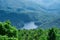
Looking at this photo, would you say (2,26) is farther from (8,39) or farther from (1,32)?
(8,39)

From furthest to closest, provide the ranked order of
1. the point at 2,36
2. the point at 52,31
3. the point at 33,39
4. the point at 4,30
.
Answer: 1. the point at 33,39
2. the point at 52,31
3. the point at 4,30
4. the point at 2,36

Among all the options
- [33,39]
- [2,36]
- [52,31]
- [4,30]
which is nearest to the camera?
[2,36]

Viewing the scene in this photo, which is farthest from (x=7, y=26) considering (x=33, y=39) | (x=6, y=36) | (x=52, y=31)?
(x=33, y=39)

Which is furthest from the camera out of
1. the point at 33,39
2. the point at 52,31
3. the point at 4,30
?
the point at 33,39

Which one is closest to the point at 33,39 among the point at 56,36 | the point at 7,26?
the point at 56,36

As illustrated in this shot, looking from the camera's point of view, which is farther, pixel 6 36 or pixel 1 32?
pixel 1 32

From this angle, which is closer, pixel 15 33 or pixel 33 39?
pixel 15 33

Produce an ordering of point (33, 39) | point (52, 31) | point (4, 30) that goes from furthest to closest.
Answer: point (33, 39) → point (52, 31) → point (4, 30)

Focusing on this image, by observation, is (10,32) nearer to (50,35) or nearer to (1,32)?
(1,32)
